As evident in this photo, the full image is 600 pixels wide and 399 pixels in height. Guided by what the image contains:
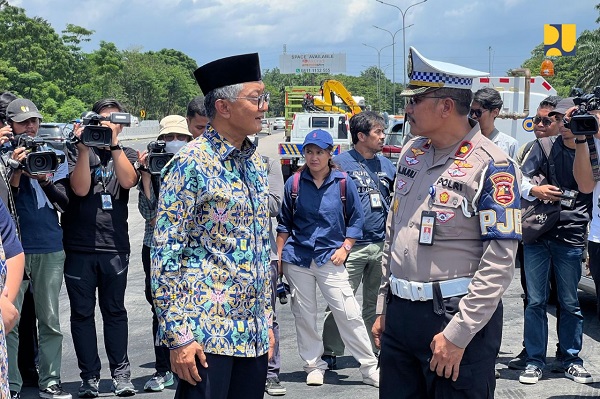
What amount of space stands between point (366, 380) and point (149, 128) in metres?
67.7

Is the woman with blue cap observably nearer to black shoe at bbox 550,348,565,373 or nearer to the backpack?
the backpack

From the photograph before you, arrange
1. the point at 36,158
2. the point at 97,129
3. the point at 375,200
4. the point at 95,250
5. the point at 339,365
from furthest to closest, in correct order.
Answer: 1. the point at 339,365
2. the point at 375,200
3. the point at 95,250
4. the point at 97,129
5. the point at 36,158

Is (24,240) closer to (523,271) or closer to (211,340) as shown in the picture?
(211,340)

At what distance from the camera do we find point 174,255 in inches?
131

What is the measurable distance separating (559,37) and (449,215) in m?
29.3

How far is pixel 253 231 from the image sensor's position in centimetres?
350

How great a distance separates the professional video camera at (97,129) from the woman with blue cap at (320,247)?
4.80 feet

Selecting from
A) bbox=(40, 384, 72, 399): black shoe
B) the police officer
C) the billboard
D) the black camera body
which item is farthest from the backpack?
the billboard

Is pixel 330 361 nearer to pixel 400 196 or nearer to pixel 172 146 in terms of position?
pixel 172 146

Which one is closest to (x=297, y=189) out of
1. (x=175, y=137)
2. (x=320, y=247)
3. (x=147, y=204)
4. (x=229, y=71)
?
(x=320, y=247)

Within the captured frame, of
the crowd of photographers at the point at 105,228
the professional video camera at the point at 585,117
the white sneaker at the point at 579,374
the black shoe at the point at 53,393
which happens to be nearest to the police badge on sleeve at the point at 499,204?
the professional video camera at the point at 585,117

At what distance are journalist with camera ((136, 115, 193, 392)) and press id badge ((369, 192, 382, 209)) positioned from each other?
1609 millimetres

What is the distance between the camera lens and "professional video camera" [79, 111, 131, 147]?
223 inches

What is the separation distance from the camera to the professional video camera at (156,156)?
5895 mm
